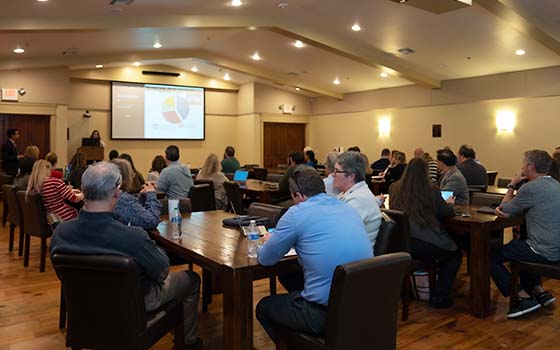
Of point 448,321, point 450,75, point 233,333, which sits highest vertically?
point 450,75

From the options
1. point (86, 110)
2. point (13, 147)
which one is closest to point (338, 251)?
point (13, 147)

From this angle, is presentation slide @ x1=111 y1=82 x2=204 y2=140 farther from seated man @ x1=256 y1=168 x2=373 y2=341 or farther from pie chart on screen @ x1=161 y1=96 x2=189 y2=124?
seated man @ x1=256 y1=168 x2=373 y2=341

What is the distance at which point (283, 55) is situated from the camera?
10.3m

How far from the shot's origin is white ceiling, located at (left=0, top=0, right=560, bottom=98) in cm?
662

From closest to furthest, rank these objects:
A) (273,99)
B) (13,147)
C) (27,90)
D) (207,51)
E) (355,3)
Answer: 1. (355,3)
2. (13,147)
3. (27,90)
4. (207,51)
5. (273,99)

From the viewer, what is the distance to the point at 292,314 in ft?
6.97

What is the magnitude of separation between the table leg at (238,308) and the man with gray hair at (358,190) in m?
0.89

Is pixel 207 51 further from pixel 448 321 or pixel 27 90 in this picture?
pixel 448 321

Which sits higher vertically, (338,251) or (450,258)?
(338,251)

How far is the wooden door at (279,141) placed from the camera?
45.6 feet

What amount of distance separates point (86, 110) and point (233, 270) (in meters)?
10.8

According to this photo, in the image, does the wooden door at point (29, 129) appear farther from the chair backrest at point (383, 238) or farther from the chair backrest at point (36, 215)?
the chair backrest at point (383, 238)

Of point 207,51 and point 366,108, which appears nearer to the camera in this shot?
point 207,51

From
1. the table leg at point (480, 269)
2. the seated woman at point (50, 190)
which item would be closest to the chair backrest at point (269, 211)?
the table leg at point (480, 269)
